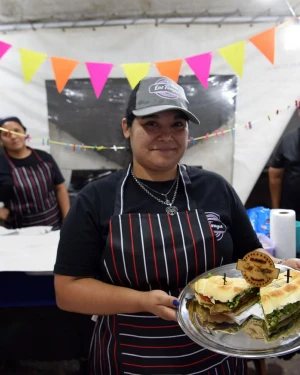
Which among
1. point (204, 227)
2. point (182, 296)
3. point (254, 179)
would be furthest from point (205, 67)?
point (182, 296)

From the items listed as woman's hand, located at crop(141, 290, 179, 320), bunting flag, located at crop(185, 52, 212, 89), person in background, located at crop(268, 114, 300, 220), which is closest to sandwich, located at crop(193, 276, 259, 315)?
woman's hand, located at crop(141, 290, 179, 320)

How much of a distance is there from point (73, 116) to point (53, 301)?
1.77 metres

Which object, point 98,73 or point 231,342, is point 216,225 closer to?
point 231,342

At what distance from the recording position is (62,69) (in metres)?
2.86

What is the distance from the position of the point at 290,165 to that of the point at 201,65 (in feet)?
3.67

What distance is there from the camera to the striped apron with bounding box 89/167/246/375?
1072 mm

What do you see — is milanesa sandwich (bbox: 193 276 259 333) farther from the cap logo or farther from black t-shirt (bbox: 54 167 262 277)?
the cap logo

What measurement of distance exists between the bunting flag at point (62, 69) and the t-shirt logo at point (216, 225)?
7.21ft

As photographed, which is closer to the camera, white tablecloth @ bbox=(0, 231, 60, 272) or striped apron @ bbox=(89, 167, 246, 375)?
striped apron @ bbox=(89, 167, 246, 375)

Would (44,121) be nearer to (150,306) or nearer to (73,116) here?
(73,116)

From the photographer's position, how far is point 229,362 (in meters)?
1.19

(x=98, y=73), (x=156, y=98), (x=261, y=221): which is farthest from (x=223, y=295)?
(x=98, y=73)

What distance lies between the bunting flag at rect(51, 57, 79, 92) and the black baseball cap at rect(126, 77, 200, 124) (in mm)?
1936

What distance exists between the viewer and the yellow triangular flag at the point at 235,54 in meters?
2.77
